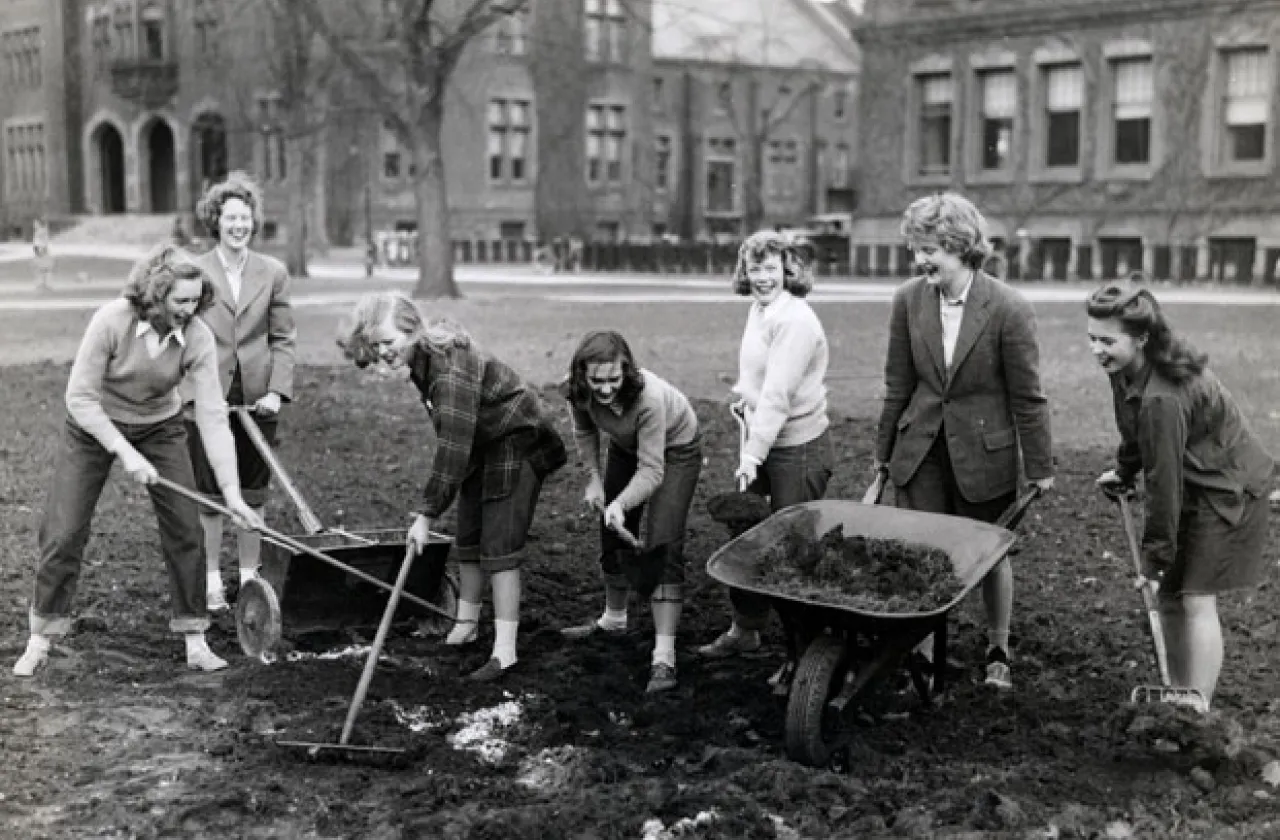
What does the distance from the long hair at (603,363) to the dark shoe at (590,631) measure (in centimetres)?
120

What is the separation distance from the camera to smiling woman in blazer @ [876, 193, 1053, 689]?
5.54 meters

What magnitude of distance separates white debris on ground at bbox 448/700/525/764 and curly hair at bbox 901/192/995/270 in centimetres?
224

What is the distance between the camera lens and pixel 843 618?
16.2 ft

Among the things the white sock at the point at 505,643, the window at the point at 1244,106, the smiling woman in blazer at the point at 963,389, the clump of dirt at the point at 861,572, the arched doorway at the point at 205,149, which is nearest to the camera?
the clump of dirt at the point at 861,572

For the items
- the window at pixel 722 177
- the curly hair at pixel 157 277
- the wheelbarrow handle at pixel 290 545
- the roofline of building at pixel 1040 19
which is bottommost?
the wheelbarrow handle at pixel 290 545

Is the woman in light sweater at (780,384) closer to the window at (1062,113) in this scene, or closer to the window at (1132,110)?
the window at (1132,110)

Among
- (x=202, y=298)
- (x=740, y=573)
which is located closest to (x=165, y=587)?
(x=202, y=298)

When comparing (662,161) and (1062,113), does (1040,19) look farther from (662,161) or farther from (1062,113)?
(662,161)

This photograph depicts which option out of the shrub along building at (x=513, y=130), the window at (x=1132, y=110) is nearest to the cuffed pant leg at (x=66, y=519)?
the window at (x=1132, y=110)

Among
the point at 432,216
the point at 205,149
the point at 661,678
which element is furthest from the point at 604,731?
the point at 205,149

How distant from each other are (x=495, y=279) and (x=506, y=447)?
28.8 m

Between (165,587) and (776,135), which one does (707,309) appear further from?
(776,135)

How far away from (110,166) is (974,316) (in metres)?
53.6

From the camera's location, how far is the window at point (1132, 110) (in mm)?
30641
